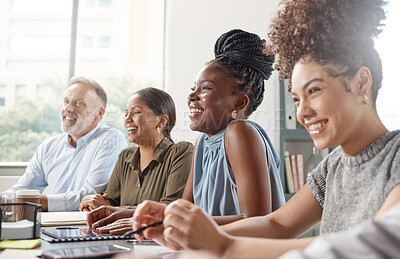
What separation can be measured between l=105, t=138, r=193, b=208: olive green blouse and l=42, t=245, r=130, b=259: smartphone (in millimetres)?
1109

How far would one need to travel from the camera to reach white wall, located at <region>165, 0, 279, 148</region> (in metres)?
3.84

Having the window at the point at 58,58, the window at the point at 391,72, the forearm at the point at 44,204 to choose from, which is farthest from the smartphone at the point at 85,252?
the window at the point at 391,72

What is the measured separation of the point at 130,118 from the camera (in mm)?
2598

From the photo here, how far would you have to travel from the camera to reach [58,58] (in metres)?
4.02

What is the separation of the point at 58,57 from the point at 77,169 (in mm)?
1478

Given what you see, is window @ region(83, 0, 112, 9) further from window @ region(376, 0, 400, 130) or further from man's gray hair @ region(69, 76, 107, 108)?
window @ region(376, 0, 400, 130)

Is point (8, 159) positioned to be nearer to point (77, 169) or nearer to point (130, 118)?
point (77, 169)

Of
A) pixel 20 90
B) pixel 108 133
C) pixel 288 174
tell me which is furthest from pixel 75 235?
pixel 20 90

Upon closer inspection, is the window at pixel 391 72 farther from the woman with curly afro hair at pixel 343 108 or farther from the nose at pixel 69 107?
the woman with curly afro hair at pixel 343 108

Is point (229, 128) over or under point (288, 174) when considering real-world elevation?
over

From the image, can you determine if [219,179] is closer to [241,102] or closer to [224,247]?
[241,102]

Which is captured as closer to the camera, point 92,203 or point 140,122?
point 92,203

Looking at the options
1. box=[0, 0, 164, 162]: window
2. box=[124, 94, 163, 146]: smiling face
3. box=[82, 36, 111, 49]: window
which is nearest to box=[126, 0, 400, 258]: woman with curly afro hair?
box=[124, 94, 163, 146]: smiling face

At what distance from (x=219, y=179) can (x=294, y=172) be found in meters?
1.82
